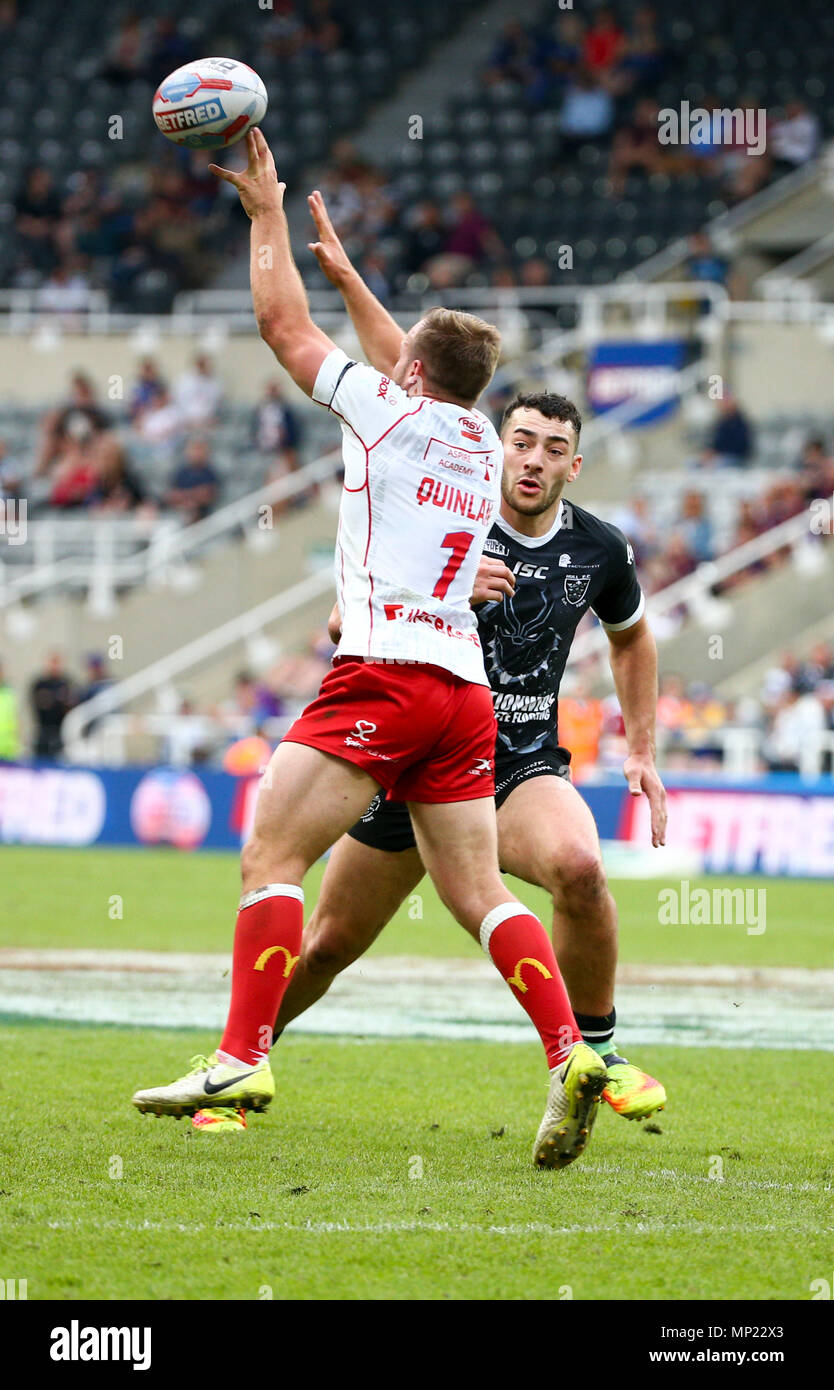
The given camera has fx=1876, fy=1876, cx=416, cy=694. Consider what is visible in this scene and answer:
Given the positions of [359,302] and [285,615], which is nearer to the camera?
[359,302]

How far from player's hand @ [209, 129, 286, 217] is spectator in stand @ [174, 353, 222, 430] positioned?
19765 mm

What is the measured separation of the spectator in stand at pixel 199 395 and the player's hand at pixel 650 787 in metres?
19.3

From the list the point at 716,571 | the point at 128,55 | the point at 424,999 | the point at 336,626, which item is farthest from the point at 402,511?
the point at 128,55

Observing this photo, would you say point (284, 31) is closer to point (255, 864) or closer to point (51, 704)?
point (51, 704)

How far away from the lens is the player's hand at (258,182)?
5547 mm

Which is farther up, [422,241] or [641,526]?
[422,241]

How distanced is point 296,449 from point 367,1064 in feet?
58.0

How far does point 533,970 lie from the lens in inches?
217

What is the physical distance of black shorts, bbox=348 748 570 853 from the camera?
6176 millimetres

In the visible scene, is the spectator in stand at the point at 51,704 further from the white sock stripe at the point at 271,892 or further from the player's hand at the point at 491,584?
the white sock stripe at the point at 271,892

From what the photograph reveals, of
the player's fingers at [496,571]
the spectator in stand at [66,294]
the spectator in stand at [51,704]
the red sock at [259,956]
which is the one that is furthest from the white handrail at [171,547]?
the red sock at [259,956]

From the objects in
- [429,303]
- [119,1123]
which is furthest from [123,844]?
[119,1123]

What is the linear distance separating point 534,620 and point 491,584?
0.68m
